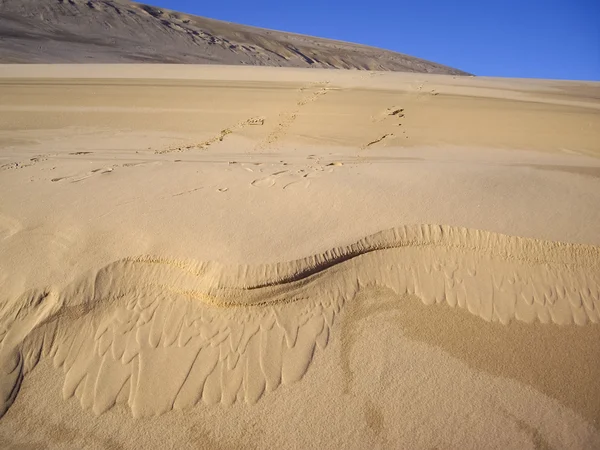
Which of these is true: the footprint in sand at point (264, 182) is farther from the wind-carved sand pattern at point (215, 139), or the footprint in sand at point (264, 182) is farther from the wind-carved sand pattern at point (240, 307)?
the wind-carved sand pattern at point (215, 139)

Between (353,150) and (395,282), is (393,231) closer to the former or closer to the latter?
(395,282)

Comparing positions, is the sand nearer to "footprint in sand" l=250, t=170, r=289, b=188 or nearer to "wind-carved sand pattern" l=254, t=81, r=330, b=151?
"footprint in sand" l=250, t=170, r=289, b=188

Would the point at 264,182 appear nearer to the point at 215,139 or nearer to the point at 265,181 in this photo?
the point at 265,181

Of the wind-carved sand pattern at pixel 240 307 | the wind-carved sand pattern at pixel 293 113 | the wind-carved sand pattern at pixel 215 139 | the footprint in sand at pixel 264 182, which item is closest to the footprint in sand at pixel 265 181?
the footprint in sand at pixel 264 182

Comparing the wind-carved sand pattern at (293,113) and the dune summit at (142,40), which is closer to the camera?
the wind-carved sand pattern at (293,113)

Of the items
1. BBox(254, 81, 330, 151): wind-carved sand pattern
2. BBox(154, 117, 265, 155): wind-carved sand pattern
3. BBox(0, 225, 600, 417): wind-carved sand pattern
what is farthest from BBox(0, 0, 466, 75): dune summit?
BBox(0, 225, 600, 417): wind-carved sand pattern
